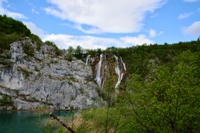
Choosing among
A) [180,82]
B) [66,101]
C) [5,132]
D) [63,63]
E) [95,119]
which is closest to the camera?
[180,82]

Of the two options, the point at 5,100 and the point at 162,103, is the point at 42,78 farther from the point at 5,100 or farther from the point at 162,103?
the point at 162,103

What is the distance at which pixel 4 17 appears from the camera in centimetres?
10600

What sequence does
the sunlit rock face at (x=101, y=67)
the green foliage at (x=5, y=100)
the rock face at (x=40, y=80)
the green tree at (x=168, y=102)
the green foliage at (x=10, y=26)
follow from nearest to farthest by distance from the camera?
the green tree at (x=168, y=102) → the green foliage at (x=5, y=100) → the rock face at (x=40, y=80) → the sunlit rock face at (x=101, y=67) → the green foliage at (x=10, y=26)

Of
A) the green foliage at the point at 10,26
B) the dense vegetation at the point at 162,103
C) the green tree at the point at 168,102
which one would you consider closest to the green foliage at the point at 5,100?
the green foliage at the point at 10,26

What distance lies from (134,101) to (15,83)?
66.8m

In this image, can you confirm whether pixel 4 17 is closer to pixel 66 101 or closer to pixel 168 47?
pixel 66 101

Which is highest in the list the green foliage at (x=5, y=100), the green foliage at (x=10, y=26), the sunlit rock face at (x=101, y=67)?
the green foliage at (x=10, y=26)

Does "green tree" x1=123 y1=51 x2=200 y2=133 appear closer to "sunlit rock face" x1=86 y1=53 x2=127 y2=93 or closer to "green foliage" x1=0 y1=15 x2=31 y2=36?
"sunlit rock face" x1=86 y1=53 x2=127 y2=93

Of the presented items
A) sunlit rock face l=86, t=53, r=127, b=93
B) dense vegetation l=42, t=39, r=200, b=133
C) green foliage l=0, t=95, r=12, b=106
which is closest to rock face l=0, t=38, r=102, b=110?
green foliage l=0, t=95, r=12, b=106

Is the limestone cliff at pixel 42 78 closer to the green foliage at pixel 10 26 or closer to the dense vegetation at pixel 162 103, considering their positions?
the green foliage at pixel 10 26

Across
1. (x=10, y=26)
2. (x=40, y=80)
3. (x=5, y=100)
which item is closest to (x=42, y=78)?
(x=40, y=80)

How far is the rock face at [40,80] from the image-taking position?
6756 centimetres

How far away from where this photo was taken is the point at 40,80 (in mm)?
74312

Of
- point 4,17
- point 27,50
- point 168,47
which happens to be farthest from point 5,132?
point 168,47
